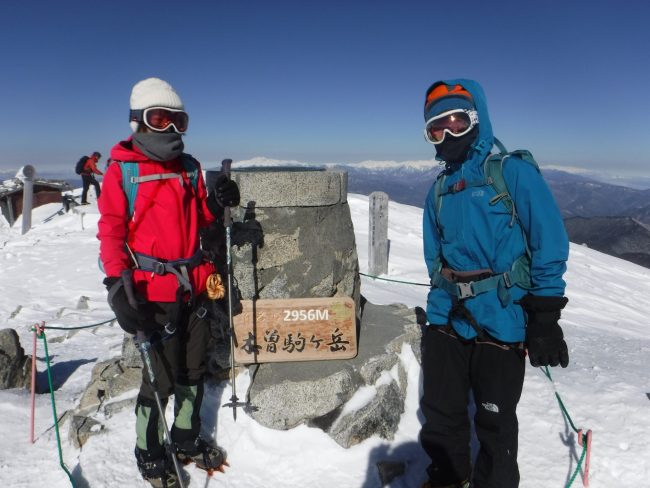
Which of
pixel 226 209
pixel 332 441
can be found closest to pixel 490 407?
pixel 332 441

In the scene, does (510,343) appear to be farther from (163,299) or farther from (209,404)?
(209,404)

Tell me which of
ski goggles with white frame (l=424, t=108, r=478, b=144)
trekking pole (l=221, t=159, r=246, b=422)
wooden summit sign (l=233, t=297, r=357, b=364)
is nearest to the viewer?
ski goggles with white frame (l=424, t=108, r=478, b=144)

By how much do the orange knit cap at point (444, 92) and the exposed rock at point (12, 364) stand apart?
18.6 feet

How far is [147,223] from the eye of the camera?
9.58 feet

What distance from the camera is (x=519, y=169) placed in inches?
102

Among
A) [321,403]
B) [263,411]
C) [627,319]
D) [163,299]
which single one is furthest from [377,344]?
[627,319]

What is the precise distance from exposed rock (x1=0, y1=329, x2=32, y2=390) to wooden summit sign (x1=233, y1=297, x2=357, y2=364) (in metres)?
3.39

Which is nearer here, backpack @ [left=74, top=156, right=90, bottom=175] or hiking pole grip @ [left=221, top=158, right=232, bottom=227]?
hiking pole grip @ [left=221, top=158, right=232, bottom=227]

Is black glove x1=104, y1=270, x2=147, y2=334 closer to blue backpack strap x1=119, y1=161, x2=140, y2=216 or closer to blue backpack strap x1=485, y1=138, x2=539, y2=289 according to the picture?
blue backpack strap x1=119, y1=161, x2=140, y2=216

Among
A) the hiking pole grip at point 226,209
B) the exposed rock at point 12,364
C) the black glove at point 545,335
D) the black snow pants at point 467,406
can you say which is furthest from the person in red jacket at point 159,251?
the exposed rock at point 12,364

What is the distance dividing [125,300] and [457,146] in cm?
231

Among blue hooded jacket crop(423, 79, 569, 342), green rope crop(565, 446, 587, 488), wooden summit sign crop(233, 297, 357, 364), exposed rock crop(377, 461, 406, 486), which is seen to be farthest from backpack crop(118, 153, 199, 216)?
green rope crop(565, 446, 587, 488)

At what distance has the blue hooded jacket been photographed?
8.23ft

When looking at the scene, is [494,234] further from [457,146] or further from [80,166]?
[80,166]
